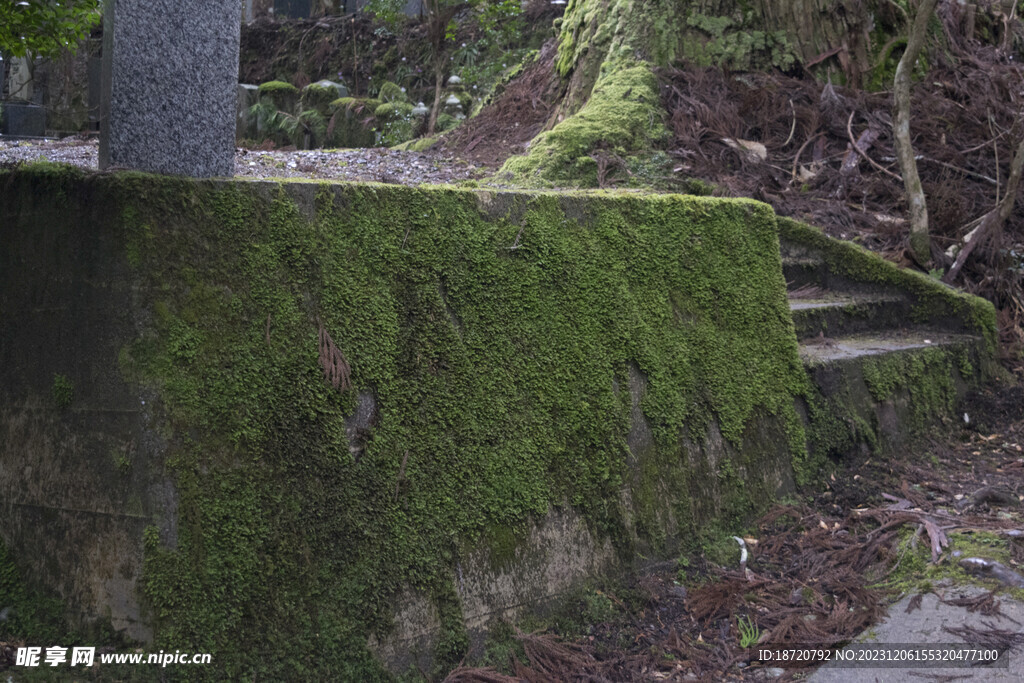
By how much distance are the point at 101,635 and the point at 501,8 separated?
11846mm

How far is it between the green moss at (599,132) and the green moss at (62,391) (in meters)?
4.03

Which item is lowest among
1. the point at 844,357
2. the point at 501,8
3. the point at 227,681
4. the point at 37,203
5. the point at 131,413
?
the point at 227,681

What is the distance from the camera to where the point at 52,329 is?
8.81 ft

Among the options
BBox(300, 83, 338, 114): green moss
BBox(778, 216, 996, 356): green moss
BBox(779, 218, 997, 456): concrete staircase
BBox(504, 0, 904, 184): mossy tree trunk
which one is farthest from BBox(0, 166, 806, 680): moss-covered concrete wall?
BBox(300, 83, 338, 114): green moss

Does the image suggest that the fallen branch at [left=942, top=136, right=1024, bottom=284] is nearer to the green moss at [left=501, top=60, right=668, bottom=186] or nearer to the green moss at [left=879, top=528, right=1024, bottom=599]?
the green moss at [left=501, top=60, right=668, bottom=186]

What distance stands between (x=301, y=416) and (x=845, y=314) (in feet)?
14.5

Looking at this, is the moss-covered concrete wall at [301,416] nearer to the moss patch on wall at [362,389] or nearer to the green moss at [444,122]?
the moss patch on wall at [362,389]

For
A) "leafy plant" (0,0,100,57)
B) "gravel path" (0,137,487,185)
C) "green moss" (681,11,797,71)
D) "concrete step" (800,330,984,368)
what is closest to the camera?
"leafy plant" (0,0,100,57)

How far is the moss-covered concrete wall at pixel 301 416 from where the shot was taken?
254 centimetres

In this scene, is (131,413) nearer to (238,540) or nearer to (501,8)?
(238,540)

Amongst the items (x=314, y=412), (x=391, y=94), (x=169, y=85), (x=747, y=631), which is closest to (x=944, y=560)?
(x=747, y=631)

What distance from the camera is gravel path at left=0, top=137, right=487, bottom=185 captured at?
5.26 m

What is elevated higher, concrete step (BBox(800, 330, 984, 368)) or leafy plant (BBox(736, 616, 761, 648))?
concrete step (BBox(800, 330, 984, 368))

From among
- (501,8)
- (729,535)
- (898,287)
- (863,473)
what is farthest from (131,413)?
(501,8)
